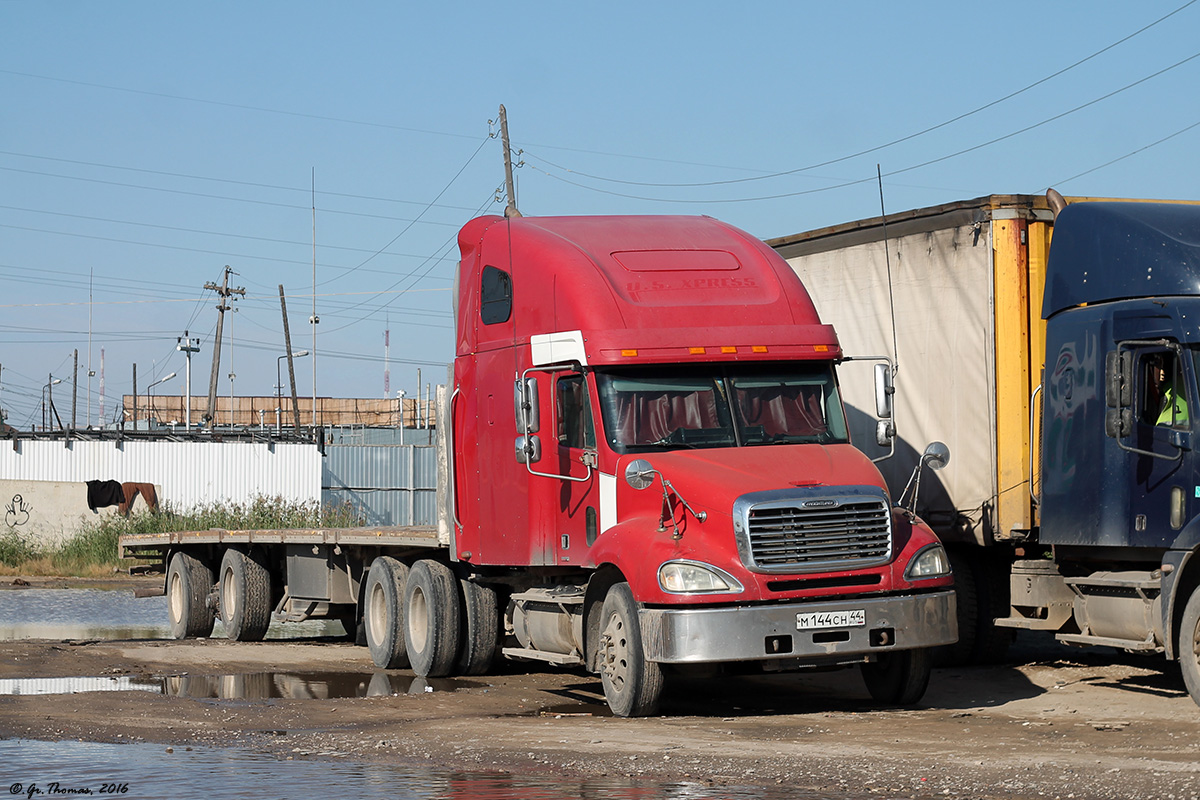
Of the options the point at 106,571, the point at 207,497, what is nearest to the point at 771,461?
the point at 106,571

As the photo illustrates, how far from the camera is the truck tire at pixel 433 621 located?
1459 centimetres

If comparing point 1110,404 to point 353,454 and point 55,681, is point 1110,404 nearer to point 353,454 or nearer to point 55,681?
point 55,681

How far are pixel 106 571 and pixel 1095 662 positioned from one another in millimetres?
27535

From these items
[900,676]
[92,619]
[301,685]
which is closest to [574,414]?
[900,676]

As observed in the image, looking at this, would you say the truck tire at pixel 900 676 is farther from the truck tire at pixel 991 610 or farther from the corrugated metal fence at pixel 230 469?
the corrugated metal fence at pixel 230 469

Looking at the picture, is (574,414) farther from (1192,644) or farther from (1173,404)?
(1192,644)

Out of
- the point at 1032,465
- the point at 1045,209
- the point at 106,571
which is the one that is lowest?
the point at 106,571

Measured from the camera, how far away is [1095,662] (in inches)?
571

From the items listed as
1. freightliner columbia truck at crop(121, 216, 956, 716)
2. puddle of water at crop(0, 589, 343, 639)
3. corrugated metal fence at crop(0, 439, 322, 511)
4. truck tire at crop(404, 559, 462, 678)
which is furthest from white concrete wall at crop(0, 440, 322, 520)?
freightliner columbia truck at crop(121, 216, 956, 716)

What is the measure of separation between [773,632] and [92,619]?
1664 centimetres

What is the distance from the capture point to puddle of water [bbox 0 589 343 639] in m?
21.3

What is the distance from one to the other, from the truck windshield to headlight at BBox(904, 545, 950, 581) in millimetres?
1166

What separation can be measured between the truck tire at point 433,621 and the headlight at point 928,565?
5.31 meters

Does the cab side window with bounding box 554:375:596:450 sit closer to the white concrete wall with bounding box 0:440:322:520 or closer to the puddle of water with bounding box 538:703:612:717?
the puddle of water with bounding box 538:703:612:717
